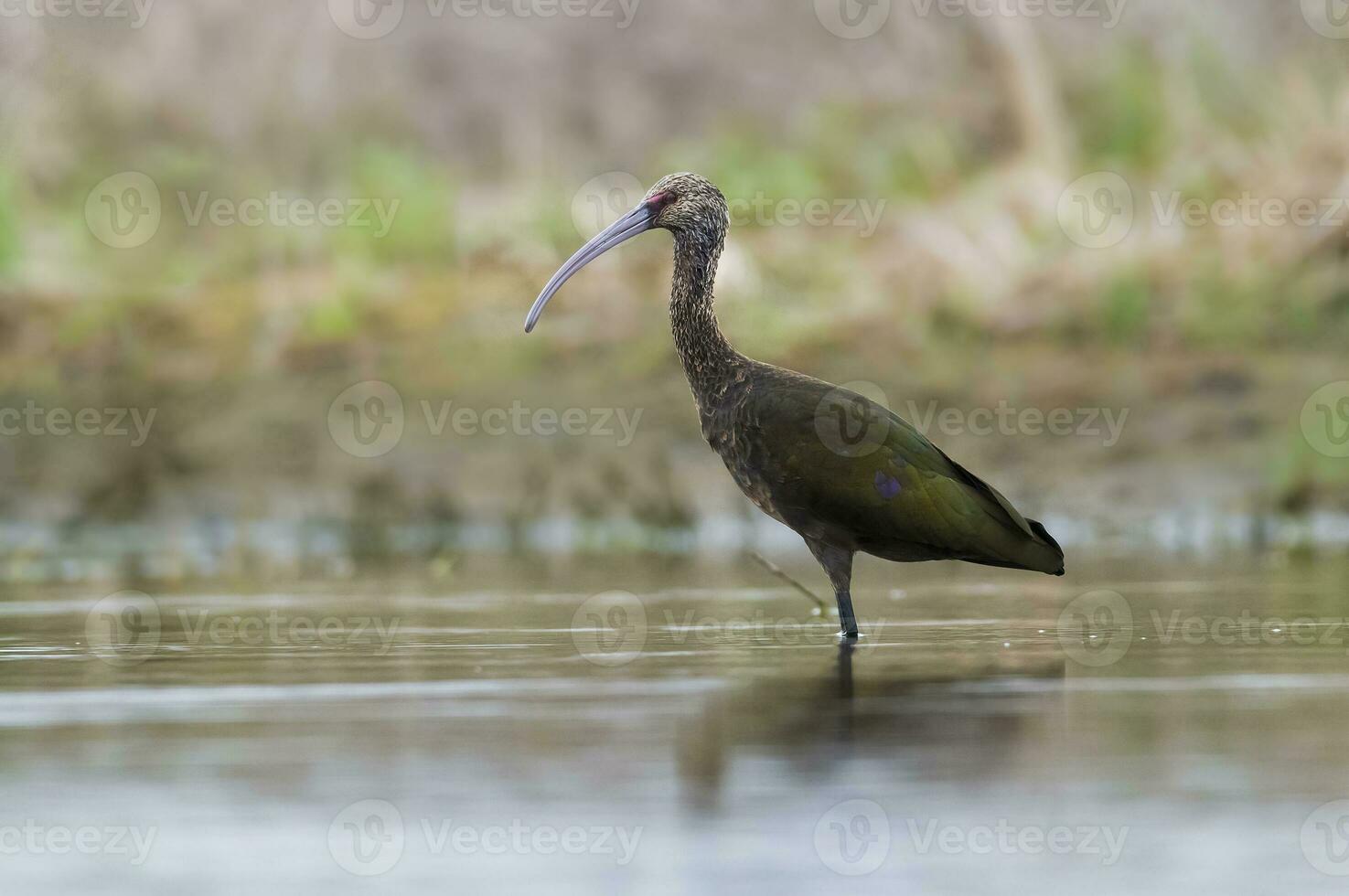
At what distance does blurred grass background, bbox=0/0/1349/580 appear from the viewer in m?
17.3

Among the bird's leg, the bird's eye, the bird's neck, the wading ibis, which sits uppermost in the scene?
the bird's eye

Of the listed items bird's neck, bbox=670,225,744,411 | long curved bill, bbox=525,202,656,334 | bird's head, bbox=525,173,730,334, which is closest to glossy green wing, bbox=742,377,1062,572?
bird's neck, bbox=670,225,744,411

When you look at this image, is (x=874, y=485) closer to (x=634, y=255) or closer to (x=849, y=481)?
(x=849, y=481)

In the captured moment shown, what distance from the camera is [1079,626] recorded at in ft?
32.6

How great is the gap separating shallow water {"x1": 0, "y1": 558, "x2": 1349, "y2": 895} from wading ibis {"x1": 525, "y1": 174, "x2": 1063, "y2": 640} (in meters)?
0.40

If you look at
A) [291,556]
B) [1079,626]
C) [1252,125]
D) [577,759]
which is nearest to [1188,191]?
[1252,125]

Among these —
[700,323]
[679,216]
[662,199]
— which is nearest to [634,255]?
[662,199]

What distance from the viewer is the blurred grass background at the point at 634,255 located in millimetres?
17297

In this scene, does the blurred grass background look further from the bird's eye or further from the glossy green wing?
the glossy green wing

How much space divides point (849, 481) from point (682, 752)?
10.5 ft

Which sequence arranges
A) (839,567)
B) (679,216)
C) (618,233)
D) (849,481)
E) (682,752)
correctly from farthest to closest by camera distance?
1. (618,233)
2. (679,216)
3. (839,567)
4. (849,481)
5. (682,752)

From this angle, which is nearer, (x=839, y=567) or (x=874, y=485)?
(x=874, y=485)

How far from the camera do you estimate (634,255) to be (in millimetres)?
19625

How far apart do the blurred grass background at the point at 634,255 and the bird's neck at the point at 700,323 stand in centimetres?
610
